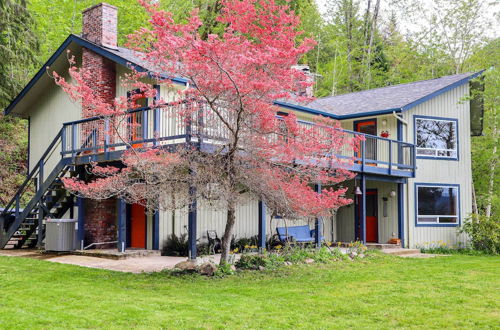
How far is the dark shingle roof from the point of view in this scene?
18.2m

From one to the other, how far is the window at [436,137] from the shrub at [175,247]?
9.19m

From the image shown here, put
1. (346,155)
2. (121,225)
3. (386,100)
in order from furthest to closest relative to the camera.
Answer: (386,100), (346,155), (121,225)

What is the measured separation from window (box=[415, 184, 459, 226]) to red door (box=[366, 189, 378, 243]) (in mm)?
1523

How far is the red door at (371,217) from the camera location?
1875cm

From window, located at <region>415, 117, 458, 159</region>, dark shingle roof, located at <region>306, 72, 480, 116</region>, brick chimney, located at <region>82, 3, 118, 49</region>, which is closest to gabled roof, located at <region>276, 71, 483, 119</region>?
dark shingle roof, located at <region>306, 72, 480, 116</region>

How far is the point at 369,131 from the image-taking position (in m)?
18.9

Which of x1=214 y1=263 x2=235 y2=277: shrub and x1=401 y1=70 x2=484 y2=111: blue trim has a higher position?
x1=401 y1=70 x2=484 y2=111: blue trim

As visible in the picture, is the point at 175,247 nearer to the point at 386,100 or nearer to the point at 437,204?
the point at 437,204

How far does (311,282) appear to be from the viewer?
32.4 ft

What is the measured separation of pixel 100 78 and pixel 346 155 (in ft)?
27.7

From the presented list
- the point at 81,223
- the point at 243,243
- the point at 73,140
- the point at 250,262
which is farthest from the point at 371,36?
the point at 250,262

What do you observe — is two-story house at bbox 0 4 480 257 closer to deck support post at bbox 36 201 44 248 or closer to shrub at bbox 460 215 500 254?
deck support post at bbox 36 201 44 248

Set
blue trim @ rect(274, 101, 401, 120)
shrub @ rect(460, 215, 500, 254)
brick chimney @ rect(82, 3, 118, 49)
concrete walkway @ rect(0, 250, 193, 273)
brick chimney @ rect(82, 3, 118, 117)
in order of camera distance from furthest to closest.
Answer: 1. blue trim @ rect(274, 101, 401, 120)
2. shrub @ rect(460, 215, 500, 254)
3. brick chimney @ rect(82, 3, 118, 49)
4. brick chimney @ rect(82, 3, 118, 117)
5. concrete walkway @ rect(0, 250, 193, 273)

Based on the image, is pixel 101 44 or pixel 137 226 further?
pixel 101 44
